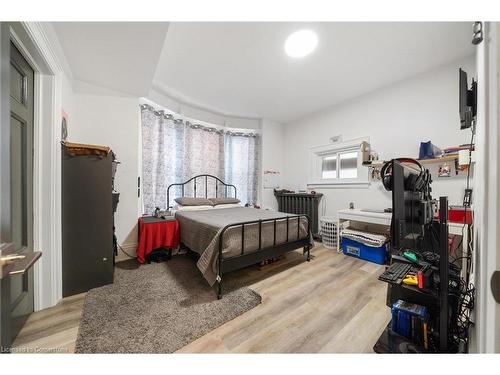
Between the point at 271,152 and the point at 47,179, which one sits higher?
the point at 271,152

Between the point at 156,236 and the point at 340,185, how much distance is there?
3127 mm

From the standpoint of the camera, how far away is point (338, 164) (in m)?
3.58

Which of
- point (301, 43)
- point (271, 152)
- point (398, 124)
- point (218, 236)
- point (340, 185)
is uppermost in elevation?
point (301, 43)

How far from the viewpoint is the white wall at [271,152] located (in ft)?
13.8

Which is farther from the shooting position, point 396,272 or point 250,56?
point 250,56

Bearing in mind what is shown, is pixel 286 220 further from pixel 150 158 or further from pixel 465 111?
pixel 150 158

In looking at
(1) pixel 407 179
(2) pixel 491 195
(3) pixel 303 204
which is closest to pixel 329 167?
(3) pixel 303 204

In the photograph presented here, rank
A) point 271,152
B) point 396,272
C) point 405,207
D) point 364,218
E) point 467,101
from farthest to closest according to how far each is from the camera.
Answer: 1. point 271,152
2. point 364,218
3. point 396,272
4. point 467,101
5. point 405,207

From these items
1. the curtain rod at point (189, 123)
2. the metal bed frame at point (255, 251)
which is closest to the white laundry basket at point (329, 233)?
the metal bed frame at point (255, 251)

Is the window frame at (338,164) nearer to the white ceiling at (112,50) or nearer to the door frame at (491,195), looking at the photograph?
the door frame at (491,195)

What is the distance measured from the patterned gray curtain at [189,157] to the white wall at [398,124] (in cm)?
133

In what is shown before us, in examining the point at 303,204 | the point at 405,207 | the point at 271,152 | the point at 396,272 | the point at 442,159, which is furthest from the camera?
the point at 271,152

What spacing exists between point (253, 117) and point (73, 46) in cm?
304

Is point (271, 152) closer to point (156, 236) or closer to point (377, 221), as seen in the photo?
point (377, 221)
